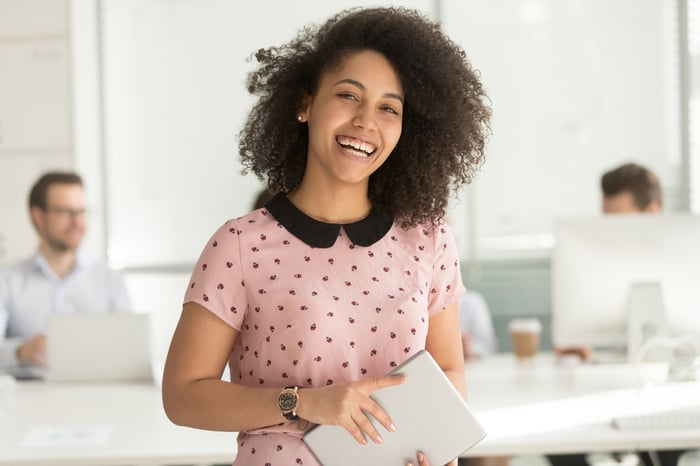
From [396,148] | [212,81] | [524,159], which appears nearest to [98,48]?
[212,81]

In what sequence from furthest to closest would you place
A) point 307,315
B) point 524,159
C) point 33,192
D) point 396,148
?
point 524,159, point 33,192, point 396,148, point 307,315

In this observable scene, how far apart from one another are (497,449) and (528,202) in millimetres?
3118

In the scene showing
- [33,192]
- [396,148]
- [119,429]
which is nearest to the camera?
[396,148]

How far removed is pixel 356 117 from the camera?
155 cm

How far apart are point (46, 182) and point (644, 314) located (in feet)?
8.59

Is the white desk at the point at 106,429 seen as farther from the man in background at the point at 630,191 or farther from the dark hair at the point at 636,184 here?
the dark hair at the point at 636,184

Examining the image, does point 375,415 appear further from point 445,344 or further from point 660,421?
point 660,421

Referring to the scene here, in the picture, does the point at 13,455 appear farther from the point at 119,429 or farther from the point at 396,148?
the point at 396,148

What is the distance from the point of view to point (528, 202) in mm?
5133

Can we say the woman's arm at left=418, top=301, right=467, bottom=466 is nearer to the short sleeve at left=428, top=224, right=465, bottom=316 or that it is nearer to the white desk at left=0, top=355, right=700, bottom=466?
the short sleeve at left=428, top=224, right=465, bottom=316

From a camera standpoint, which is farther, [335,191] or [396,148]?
[396,148]

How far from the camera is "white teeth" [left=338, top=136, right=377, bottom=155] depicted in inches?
61.1

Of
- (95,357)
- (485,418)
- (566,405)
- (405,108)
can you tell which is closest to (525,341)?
(566,405)

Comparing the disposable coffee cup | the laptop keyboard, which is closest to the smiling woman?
the laptop keyboard
